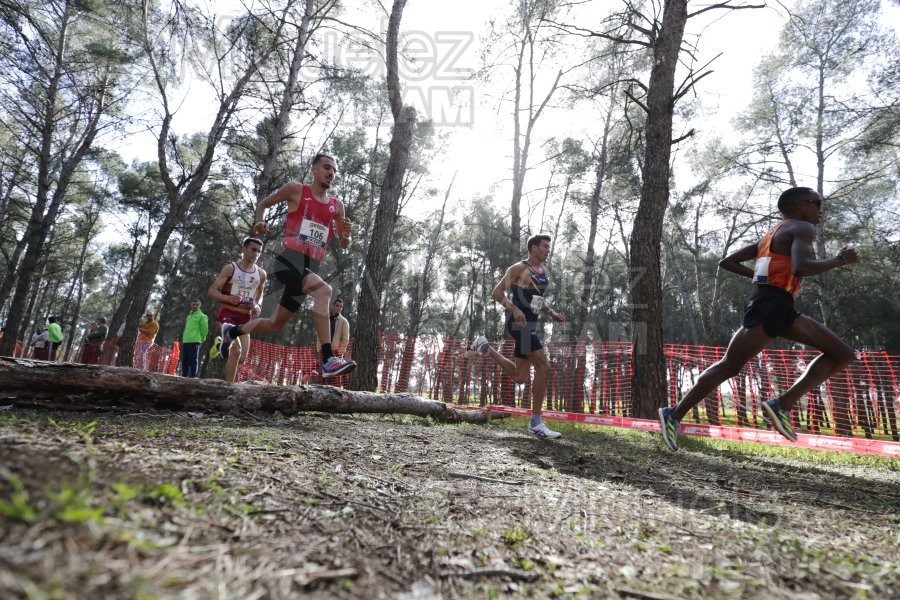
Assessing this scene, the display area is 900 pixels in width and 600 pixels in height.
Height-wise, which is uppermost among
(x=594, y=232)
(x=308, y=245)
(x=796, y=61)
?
(x=796, y=61)

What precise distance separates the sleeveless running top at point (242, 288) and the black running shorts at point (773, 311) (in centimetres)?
528

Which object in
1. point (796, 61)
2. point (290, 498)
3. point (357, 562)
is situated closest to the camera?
point (357, 562)

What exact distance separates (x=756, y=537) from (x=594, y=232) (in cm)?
2261

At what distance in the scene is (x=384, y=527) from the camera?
4.46 ft

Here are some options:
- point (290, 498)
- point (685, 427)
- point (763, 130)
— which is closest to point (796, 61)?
point (763, 130)

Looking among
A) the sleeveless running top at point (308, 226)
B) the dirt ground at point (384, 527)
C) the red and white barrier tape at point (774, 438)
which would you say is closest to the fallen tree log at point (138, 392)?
the dirt ground at point (384, 527)

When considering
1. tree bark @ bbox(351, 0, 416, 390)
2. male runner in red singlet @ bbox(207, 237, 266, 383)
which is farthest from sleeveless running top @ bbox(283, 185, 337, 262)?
tree bark @ bbox(351, 0, 416, 390)

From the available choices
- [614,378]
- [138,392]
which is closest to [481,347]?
[138,392]

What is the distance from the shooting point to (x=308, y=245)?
432cm

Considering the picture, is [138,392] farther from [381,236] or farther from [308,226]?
[381,236]

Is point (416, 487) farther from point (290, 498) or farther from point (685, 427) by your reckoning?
point (685, 427)

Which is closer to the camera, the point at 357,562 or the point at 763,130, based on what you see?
the point at 357,562

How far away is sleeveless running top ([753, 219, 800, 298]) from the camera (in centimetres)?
326

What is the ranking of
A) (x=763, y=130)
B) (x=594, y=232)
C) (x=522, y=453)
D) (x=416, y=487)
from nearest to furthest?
(x=416, y=487) < (x=522, y=453) < (x=763, y=130) < (x=594, y=232)
